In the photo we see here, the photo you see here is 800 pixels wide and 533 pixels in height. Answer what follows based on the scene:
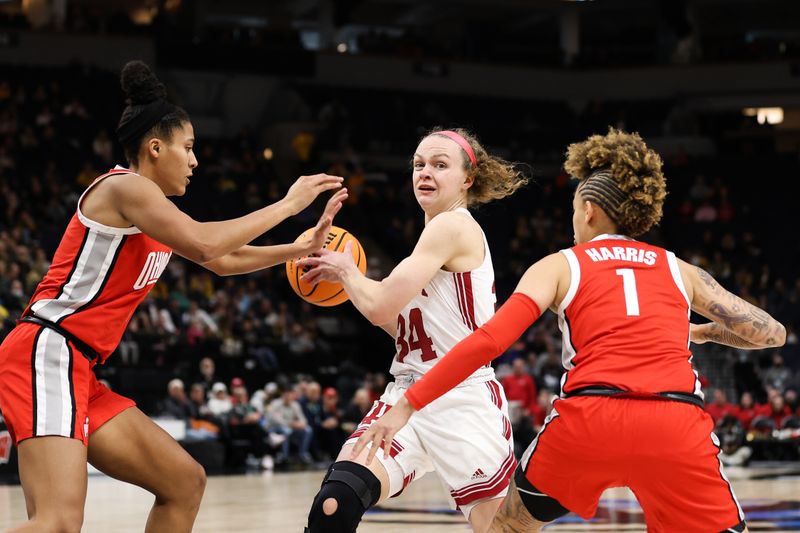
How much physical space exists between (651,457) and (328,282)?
6.22 ft

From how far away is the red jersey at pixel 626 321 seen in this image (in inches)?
144

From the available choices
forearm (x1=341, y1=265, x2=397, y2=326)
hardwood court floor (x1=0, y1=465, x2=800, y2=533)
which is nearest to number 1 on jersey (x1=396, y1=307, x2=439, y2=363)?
forearm (x1=341, y1=265, x2=397, y2=326)

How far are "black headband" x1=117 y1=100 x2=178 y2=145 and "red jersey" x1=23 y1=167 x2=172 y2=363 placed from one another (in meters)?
0.18

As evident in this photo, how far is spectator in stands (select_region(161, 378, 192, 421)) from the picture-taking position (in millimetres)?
14285

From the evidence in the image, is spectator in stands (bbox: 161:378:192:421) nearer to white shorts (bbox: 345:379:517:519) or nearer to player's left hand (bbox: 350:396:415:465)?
white shorts (bbox: 345:379:517:519)

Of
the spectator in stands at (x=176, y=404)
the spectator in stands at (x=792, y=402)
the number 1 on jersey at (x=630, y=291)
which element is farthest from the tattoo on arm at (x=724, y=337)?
the spectator in stands at (x=792, y=402)

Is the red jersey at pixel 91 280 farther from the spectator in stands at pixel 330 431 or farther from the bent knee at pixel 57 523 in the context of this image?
the spectator in stands at pixel 330 431

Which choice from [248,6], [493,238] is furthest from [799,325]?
[248,6]

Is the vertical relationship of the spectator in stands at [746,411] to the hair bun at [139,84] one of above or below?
below

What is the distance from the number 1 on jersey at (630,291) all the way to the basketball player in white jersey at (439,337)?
870 mm

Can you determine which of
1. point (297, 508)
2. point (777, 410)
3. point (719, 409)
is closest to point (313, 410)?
point (719, 409)

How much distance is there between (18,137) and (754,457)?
13.3 m

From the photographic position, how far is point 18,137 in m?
20.6

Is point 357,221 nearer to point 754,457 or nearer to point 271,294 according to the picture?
point 271,294
